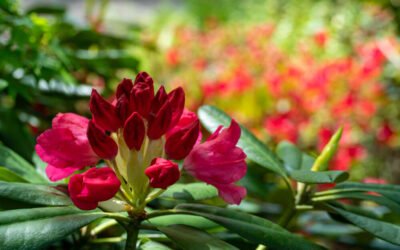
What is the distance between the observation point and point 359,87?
121 inches

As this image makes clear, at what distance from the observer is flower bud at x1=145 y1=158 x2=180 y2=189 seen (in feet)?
2.22

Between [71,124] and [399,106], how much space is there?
8.72 ft

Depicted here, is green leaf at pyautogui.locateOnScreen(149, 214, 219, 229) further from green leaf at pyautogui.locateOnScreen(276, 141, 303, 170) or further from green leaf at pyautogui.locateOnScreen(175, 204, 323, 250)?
green leaf at pyautogui.locateOnScreen(276, 141, 303, 170)

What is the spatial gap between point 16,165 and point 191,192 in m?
0.28

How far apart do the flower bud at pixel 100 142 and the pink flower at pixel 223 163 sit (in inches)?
4.2

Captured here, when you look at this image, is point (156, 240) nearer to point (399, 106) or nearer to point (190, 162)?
point (190, 162)

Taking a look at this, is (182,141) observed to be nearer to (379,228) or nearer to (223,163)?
(223,163)

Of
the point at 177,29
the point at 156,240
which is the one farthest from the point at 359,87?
the point at 177,29

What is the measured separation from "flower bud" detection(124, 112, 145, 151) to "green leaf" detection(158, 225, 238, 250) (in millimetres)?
108

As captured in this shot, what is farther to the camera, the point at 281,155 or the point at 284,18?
the point at 284,18

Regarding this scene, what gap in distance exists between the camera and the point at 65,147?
0.72 m

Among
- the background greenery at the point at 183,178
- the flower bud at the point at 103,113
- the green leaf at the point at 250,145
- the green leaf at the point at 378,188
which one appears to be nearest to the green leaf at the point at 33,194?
the background greenery at the point at 183,178

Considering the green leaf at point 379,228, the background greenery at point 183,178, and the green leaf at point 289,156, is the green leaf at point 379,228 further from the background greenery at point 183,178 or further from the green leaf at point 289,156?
the green leaf at point 289,156

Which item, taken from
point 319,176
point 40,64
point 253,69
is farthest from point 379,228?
point 253,69
